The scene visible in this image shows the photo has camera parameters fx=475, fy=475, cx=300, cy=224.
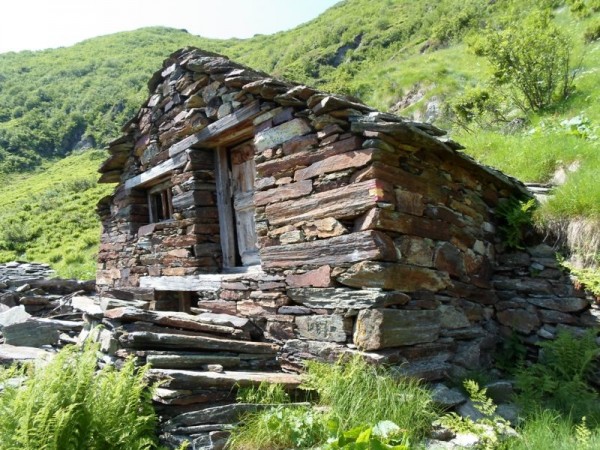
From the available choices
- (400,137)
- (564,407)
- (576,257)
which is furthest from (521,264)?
(400,137)

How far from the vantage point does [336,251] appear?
15.5ft

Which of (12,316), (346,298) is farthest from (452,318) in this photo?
(12,316)

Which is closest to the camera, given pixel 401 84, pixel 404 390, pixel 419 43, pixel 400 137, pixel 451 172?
pixel 404 390

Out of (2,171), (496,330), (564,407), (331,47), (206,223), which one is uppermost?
(331,47)

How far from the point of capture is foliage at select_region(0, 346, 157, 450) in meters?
2.96

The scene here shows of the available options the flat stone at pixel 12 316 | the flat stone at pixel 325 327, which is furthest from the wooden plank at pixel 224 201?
the flat stone at pixel 12 316

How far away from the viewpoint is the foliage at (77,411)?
2955 mm

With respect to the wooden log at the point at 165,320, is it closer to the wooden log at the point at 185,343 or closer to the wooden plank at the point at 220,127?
the wooden log at the point at 185,343

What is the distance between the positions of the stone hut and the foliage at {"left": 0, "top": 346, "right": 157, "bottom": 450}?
1.91 m

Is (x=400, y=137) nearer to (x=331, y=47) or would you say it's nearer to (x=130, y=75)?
(x=331, y=47)

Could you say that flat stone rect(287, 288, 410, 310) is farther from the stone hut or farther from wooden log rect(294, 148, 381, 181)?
wooden log rect(294, 148, 381, 181)

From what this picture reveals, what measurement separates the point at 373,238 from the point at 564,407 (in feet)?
7.63

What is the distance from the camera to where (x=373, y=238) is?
443cm

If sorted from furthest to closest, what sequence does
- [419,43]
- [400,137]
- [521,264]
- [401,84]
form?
[419,43] < [401,84] < [521,264] < [400,137]
